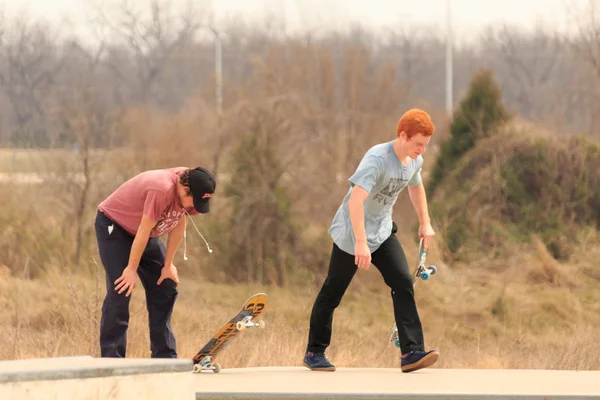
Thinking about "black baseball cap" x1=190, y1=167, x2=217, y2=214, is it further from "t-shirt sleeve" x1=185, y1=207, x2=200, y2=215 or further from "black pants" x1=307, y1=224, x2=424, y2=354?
"black pants" x1=307, y1=224, x2=424, y2=354

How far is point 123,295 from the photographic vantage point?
658 cm

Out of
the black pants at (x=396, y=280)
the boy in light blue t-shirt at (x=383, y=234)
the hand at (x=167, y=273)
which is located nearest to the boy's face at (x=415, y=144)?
the boy in light blue t-shirt at (x=383, y=234)

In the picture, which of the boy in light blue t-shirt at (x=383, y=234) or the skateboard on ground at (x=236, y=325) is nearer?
the boy in light blue t-shirt at (x=383, y=234)

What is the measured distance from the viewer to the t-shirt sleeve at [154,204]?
6336 mm

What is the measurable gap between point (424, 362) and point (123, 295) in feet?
5.57

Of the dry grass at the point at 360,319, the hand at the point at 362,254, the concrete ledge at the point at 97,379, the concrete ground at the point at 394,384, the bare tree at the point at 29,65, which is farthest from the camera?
the bare tree at the point at 29,65

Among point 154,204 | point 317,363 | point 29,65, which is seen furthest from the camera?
point 29,65

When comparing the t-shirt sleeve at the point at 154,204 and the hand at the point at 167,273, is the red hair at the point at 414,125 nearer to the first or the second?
the t-shirt sleeve at the point at 154,204

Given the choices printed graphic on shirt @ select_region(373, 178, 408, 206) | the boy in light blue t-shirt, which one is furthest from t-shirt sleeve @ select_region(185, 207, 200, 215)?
printed graphic on shirt @ select_region(373, 178, 408, 206)

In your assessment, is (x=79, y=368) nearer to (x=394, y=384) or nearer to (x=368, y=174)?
(x=394, y=384)

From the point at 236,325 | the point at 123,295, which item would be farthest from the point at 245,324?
the point at 123,295

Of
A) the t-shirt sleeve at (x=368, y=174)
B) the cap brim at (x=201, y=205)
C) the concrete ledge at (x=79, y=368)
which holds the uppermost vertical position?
the t-shirt sleeve at (x=368, y=174)

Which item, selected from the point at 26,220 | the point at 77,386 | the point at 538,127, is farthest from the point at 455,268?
the point at 77,386

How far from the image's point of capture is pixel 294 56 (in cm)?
2481
